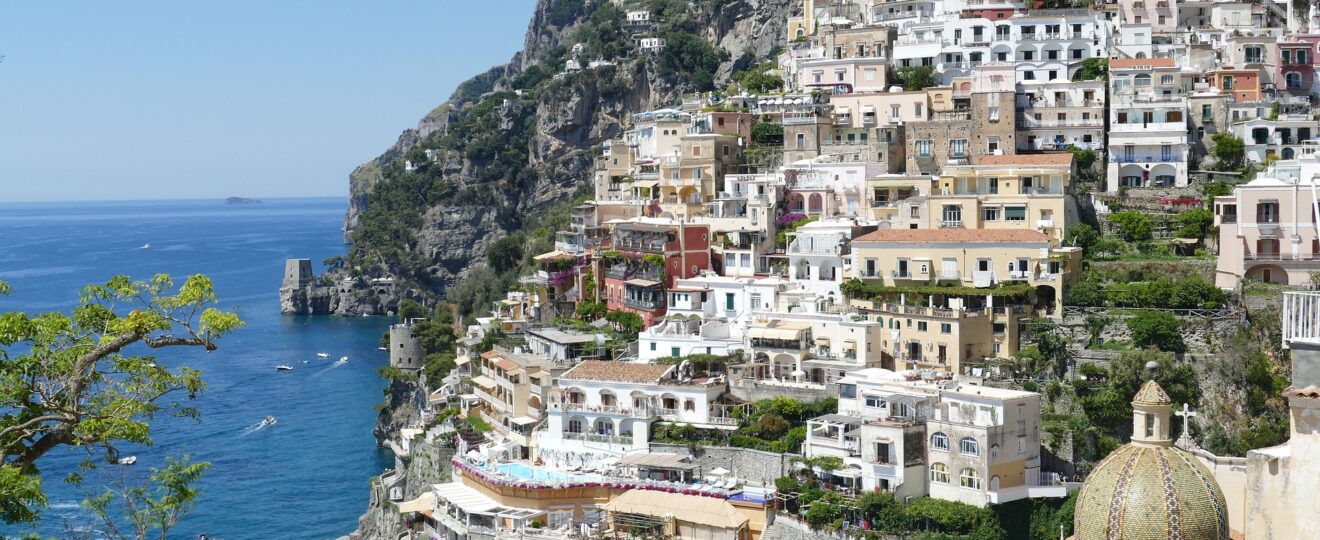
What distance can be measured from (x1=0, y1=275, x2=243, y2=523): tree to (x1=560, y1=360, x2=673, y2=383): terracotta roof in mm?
26362

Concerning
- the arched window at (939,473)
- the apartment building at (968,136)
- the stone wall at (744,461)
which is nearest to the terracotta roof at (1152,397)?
the arched window at (939,473)

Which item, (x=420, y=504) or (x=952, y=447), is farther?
(x=420, y=504)

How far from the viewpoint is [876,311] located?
42.0 m

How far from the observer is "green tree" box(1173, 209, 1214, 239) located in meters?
44.8

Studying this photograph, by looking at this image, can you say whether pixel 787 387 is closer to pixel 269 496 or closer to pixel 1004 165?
pixel 1004 165

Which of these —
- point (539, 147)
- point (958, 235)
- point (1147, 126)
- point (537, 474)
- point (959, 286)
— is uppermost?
point (539, 147)

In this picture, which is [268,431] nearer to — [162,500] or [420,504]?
[420,504]

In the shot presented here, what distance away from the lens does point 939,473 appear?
34.7 metres

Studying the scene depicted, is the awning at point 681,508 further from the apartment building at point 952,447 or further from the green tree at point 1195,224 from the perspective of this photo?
the green tree at point 1195,224

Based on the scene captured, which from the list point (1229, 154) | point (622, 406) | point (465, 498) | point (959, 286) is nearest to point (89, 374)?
point (465, 498)

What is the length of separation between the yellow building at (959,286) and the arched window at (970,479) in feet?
18.6

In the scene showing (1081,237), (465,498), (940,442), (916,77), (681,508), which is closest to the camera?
(940,442)

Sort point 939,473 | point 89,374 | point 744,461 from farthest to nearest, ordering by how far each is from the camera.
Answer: point 744,461, point 939,473, point 89,374

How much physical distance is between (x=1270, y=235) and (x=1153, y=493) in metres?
28.2
